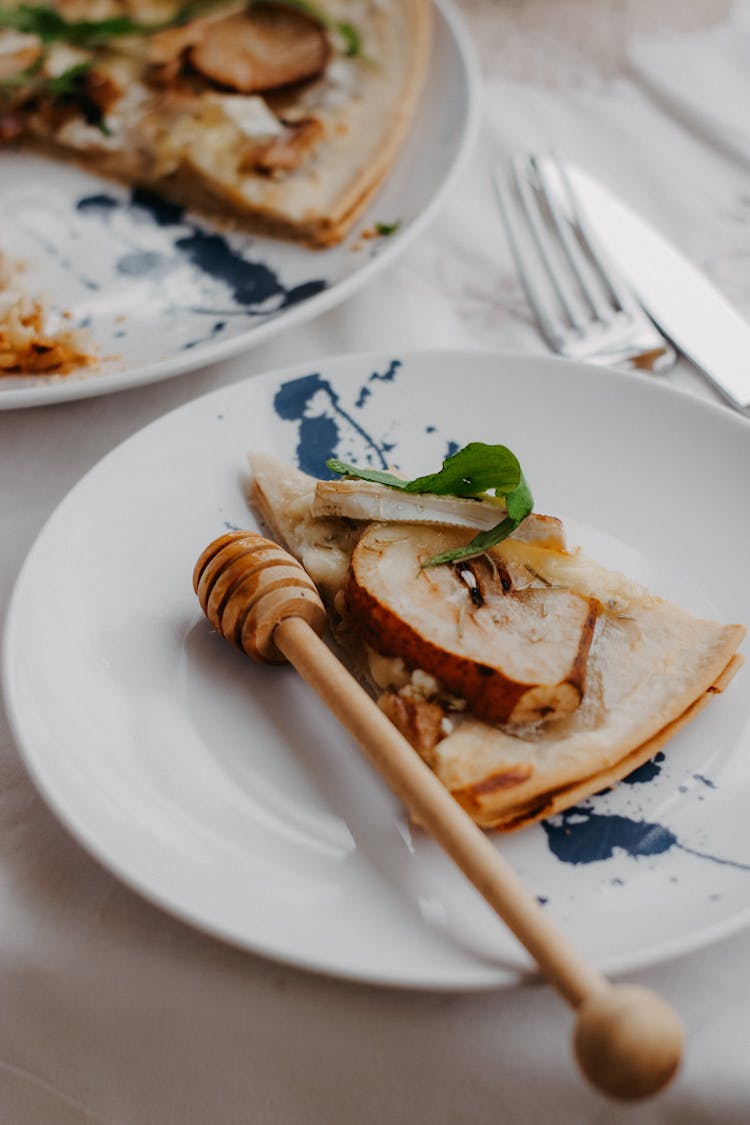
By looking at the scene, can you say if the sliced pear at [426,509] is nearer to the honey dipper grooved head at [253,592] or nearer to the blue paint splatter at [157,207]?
the honey dipper grooved head at [253,592]

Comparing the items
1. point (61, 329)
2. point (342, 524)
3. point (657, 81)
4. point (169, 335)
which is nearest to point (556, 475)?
point (342, 524)

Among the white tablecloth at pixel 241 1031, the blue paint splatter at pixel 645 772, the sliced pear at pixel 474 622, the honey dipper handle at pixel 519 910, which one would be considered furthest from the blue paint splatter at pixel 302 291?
the blue paint splatter at pixel 645 772

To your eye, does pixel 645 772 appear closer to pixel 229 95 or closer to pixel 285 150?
pixel 285 150

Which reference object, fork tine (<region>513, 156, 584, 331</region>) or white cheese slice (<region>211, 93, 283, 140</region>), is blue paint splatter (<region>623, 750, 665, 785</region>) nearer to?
fork tine (<region>513, 156, 584, 331</region>)

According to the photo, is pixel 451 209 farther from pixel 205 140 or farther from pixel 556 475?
pixel 556 475

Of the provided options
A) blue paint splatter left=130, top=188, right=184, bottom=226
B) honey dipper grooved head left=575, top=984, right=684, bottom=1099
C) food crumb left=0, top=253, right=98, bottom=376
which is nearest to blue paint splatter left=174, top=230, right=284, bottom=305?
blue paint splatter left=130, top=188, right=184, bottom=226

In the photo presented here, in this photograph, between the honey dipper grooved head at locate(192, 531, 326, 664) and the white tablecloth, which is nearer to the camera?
the white tablecloth

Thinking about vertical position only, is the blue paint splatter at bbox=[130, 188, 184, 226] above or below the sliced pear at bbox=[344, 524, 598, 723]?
below
